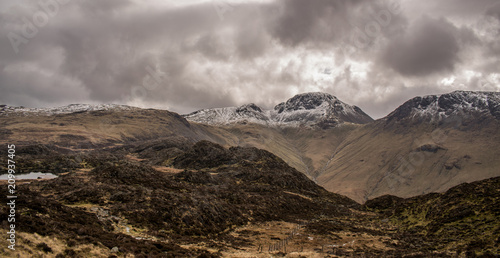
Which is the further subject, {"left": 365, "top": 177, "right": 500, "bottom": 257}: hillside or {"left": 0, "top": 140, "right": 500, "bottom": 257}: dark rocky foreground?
{"left": 365, "top": 177, "right": 500, "bottom": 257}: hillside

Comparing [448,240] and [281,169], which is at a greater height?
[281,169]

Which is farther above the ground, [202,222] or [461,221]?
[202,222]

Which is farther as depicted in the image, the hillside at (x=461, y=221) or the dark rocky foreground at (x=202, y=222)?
the hillside at (x=461, y=221)

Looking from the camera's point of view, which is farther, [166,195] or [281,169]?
[281,169]

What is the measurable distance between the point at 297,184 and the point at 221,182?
5132 cm

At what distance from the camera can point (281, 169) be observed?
17425cm

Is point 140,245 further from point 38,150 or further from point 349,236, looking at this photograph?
point 38,150

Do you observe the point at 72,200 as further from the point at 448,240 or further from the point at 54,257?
the point at 448,240

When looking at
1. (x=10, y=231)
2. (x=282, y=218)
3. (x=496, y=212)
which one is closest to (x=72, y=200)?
(x=10, y=231)

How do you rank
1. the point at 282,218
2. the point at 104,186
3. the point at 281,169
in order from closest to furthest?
the point at 104,186
the point at 282,218
the point at 281,169

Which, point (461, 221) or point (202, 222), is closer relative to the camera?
point (461, 221)

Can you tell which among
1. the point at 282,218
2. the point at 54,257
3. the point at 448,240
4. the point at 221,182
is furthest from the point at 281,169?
the point at 54,257

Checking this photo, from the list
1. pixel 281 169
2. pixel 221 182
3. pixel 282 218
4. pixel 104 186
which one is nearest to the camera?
pixel 104 186

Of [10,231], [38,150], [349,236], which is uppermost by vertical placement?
[38,150]
